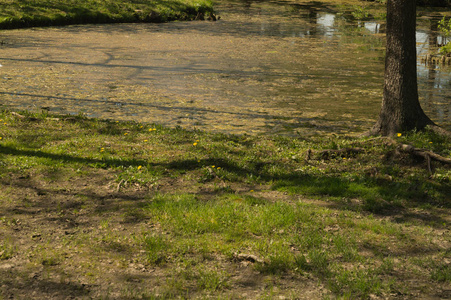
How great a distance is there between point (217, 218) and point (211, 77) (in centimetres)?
999

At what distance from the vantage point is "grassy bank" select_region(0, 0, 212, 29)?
23.2 m

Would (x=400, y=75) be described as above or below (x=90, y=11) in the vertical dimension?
below

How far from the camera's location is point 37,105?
11789 mm

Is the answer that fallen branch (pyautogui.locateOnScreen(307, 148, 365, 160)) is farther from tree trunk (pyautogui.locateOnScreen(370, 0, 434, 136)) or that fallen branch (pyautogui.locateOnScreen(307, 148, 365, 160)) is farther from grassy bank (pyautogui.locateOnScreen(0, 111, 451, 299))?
tree trunk (pyautogui.locateOnScreen(370, 0, 434, 136))

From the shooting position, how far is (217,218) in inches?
232

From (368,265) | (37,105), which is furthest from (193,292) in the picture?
(37,105)

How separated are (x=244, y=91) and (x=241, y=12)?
72.1 feet

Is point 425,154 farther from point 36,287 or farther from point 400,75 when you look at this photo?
point 36,287

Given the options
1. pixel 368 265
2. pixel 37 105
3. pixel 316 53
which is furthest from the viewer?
pixel 316 53

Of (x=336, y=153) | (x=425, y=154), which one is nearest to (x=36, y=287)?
(x=336, y=153)

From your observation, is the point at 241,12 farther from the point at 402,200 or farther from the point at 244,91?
the point at 402,200

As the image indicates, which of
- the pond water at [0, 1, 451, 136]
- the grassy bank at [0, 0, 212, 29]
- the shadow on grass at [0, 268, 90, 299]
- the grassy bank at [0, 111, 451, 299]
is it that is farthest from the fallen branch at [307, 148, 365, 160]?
the grassy bank at [0, 0, 212, 29]

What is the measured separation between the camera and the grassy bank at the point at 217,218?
469 cm

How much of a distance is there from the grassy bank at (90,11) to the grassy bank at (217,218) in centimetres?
1590
